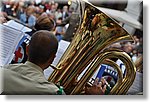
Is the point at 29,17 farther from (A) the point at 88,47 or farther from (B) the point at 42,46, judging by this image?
(A) the point at 88,47

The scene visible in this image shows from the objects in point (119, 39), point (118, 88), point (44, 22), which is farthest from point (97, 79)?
point (44, 22)

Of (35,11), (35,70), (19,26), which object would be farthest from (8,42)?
(35,70)

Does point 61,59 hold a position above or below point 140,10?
below

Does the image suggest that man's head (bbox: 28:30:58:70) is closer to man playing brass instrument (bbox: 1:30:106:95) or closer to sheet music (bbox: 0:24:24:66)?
man playing brass instrument (bbox: 1:30:106:95)

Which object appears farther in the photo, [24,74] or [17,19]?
[17,19]

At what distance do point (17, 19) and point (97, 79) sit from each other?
500mm

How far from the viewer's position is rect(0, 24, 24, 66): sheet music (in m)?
1.76

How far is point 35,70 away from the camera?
149 centimetres

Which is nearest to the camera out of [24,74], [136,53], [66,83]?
[24,74]

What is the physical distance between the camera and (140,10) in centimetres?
183

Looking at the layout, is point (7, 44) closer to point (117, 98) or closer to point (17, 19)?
point (17, 19)

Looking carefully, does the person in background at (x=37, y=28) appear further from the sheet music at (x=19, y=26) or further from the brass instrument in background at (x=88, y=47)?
the brass instrument in background at (x=88, y=47)

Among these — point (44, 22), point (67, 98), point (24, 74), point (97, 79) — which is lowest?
point (67, 98)

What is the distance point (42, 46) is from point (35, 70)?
0.18m
